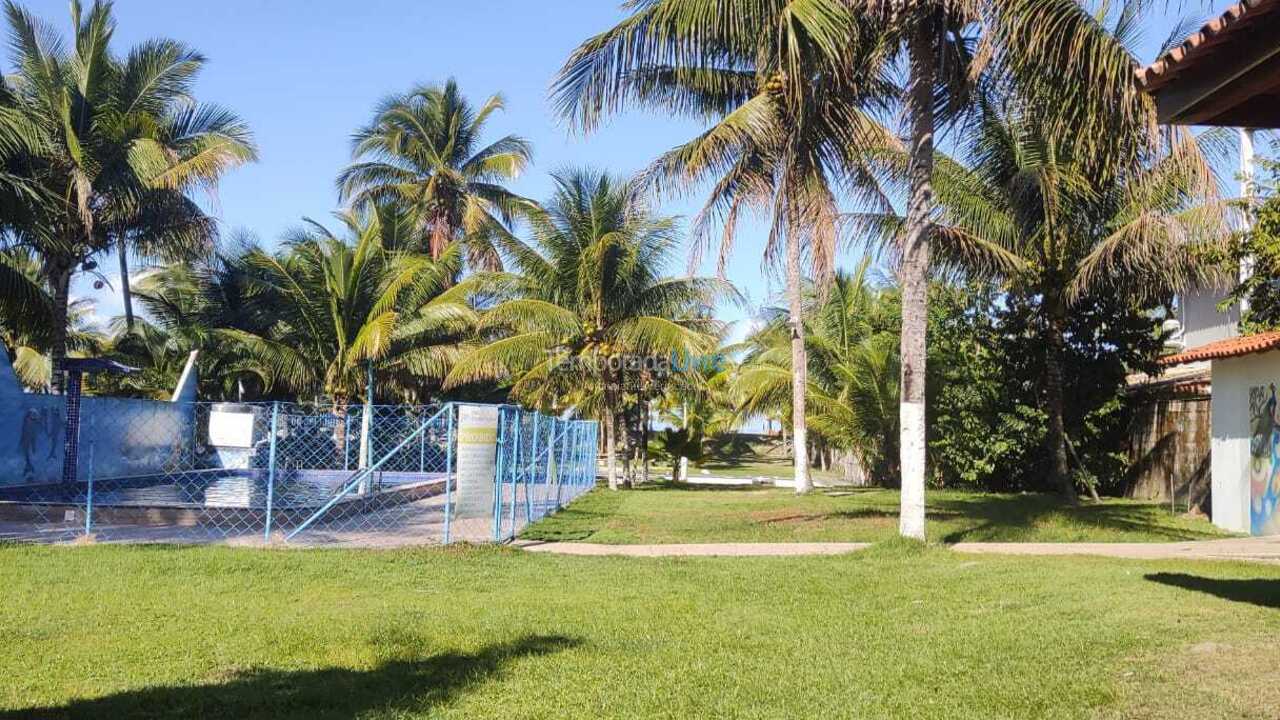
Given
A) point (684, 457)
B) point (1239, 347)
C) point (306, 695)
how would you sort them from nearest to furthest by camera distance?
point (306, 695), point (1239, 347), point (684, 457)

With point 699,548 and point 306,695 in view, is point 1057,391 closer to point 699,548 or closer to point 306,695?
point 699,548

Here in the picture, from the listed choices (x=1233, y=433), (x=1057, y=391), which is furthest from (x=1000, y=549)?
(x=1057, y=391)

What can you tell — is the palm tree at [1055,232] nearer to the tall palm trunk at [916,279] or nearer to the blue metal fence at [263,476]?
the tall palm trunk at [916,279]

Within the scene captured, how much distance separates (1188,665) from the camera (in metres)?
5.69

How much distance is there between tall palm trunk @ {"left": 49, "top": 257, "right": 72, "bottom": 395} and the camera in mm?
18375

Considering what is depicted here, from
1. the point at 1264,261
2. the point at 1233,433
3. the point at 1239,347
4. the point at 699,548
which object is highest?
the point at 1264,261

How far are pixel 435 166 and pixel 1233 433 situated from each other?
25769 mm

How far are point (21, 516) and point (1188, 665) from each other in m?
14.6

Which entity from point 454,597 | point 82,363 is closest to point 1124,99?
point 454,597

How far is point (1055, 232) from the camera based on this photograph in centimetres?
1930

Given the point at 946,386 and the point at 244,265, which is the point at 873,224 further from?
the point at 244,265

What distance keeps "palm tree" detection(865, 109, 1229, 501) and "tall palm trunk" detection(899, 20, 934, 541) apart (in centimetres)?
262

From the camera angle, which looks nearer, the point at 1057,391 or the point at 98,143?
the point at 98,143

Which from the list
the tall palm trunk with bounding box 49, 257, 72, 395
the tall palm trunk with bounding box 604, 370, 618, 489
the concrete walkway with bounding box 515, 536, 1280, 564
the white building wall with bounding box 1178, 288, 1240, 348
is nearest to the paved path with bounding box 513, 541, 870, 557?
the concrete walkway with bounding box 515, 536, 1280, 564
